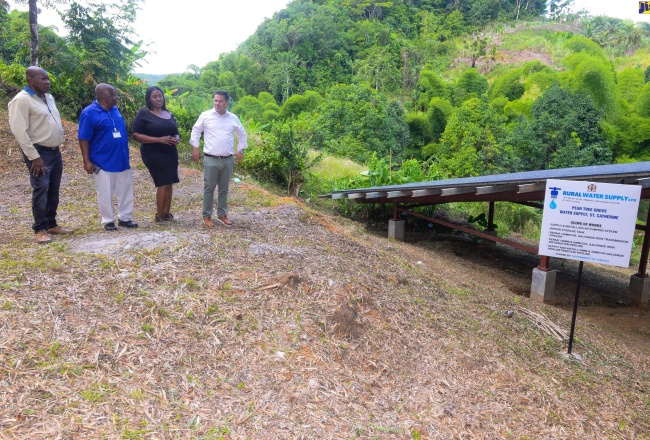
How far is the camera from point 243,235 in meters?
5.03

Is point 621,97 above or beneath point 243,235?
above

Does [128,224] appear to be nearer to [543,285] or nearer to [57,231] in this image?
[57,231]

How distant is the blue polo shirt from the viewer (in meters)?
4.55

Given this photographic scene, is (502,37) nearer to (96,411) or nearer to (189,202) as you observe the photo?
(189,202)

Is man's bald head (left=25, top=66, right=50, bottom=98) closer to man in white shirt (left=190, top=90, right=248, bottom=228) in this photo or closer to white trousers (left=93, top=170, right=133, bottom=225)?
white trousers (left=93, top=170, right=133, bottom=225)

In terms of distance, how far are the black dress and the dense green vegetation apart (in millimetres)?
6223

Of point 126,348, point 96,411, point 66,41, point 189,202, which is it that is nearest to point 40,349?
point 126,348

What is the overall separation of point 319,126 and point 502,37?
1892 inches

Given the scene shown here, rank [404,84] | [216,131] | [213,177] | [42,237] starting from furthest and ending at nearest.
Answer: [404,84]
[213,177]
[216,131]
[42,237]

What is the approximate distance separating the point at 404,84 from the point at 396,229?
134ft

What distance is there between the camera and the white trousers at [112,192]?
188 inches

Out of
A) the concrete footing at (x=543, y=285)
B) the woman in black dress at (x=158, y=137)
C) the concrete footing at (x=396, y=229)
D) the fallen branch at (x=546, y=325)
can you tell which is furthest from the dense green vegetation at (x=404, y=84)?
the fallen branch at (x=546, y=325)

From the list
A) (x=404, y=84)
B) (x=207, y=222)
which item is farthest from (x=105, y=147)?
(x=404, y=84)

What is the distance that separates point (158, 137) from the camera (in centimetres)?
497
